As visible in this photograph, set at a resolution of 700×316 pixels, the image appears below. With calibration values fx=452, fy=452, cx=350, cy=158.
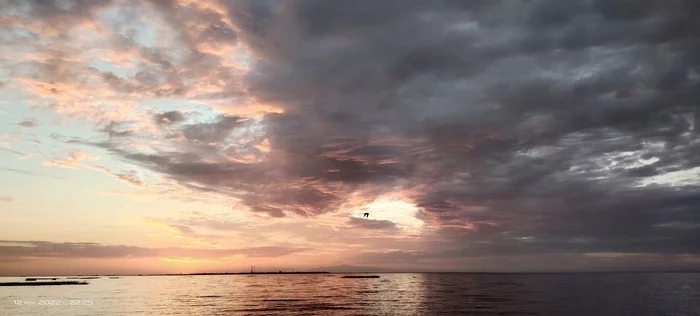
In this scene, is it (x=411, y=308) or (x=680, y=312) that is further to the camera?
(x=411, y=308)

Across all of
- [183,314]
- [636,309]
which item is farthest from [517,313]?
[183,314]

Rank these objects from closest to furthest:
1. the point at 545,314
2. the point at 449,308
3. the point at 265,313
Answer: the point at 545,314
the point at 265,313
the point at 449,308

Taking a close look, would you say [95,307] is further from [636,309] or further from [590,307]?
[636,309]

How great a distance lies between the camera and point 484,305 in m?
91.6

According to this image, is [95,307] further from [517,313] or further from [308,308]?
[517,313]

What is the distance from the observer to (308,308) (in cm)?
8862

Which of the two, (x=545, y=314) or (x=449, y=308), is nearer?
(x=545, y=314)

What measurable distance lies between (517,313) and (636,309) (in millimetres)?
26352

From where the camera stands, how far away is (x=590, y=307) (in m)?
88.0

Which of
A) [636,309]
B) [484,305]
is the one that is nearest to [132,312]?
[484,305]

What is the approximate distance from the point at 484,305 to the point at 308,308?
3554 cm

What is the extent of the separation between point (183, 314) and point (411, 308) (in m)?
42.7

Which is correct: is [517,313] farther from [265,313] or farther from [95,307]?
[95,307]

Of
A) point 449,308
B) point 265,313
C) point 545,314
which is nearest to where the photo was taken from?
point 545,314
